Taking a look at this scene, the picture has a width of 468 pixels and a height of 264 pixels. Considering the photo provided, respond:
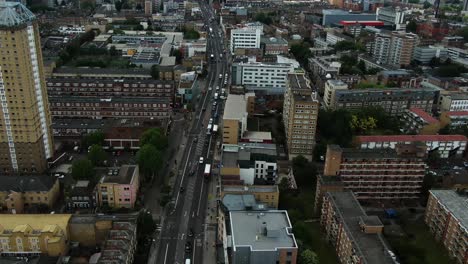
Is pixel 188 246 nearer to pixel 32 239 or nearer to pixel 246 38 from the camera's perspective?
pixel 32 239

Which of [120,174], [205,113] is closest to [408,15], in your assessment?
[205,113]

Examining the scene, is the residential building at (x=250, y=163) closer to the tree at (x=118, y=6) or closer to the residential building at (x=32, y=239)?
the residential building at (x=32, y=239)

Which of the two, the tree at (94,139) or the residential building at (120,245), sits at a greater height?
the tree at (94,139)

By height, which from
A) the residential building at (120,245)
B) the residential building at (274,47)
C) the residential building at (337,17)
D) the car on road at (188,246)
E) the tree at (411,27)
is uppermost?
the residential building at (337,17)

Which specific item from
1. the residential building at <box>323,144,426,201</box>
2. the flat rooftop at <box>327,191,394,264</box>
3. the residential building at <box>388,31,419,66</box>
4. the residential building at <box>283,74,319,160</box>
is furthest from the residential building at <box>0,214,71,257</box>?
the residential building at <box>388,31,419,66</box>

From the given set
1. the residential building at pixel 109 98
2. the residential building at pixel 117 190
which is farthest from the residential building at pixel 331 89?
the residential building at pixel 117 190

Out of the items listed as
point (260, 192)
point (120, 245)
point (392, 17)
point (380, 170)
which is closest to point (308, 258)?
point (260, 192)
